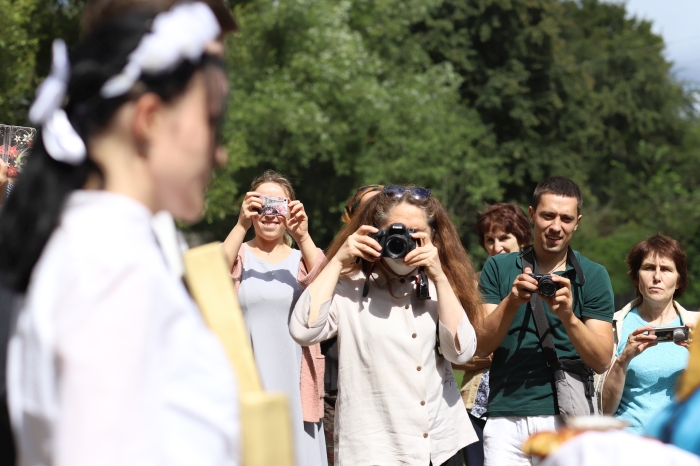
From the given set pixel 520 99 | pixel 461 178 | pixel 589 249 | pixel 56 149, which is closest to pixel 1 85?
pixel 56 149

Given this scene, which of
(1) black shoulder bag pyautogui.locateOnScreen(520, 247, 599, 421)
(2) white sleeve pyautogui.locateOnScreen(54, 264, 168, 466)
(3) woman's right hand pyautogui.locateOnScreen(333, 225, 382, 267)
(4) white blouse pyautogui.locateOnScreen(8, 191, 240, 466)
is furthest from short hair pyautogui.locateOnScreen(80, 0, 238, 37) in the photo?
(1) black shoulder bag pyautogui.locateOnScreen(520, 247, 599, 421)

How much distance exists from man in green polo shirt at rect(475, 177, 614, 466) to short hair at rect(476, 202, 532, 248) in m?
1.39

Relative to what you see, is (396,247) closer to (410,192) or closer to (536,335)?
(410,192)

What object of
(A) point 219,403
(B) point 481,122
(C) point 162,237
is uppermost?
(B) point 481,122

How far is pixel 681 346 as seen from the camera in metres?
4.59

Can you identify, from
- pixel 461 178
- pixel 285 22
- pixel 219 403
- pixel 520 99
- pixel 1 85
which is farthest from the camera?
pixel 520 99

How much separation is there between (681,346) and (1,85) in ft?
37.3

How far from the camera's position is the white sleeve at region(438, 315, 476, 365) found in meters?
3.97

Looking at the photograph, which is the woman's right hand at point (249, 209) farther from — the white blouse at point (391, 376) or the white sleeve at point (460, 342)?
the white sleeve at point (460, 342)

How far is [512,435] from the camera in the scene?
446cm

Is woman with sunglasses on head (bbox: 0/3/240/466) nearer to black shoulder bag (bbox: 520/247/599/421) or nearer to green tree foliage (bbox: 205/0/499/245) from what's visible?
black shoulder bag (bbox: 520/247/599/421)

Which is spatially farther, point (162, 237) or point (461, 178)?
point (461, 178)

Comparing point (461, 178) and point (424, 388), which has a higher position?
point (461, 178)

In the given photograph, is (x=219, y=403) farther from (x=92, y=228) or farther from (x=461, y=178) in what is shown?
(x=461, y=178)
